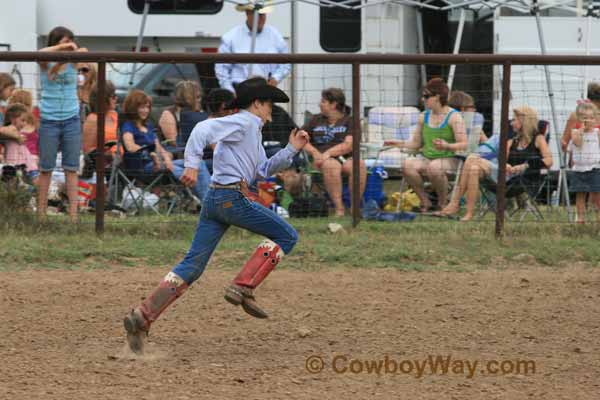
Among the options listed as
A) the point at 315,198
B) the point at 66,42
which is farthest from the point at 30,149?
the point at 315,198

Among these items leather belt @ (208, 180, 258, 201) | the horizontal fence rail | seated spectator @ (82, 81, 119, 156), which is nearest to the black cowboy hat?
leather belt @ (208, 180, 258, 201)

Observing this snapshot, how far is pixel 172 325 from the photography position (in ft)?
22.6

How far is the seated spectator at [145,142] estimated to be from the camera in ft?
33.2

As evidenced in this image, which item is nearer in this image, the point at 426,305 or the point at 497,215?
the point at 426,305

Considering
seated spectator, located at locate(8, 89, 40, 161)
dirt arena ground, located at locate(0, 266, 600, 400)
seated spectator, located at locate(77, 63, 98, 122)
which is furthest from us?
seated spectator, located at locate(77, 63, 98, 122)

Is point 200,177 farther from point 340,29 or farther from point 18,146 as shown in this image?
point 340,29

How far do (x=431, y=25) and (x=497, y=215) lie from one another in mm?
5220

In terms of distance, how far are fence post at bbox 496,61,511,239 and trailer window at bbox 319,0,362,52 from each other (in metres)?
4.17

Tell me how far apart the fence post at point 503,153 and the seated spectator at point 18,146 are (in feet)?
13.4

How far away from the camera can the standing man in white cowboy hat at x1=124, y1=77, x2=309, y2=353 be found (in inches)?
241

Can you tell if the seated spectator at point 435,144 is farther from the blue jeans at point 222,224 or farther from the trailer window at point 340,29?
the blue jeans at point 222,224

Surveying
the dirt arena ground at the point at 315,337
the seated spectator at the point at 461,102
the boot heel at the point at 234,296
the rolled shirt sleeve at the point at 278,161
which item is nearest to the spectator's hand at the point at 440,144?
the seated spectator at the point at 461,102

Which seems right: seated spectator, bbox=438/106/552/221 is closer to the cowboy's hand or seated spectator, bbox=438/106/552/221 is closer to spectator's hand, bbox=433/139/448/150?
spectator's hand, bbox=433/139/448/150

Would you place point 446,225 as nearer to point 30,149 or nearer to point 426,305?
point 426,305
